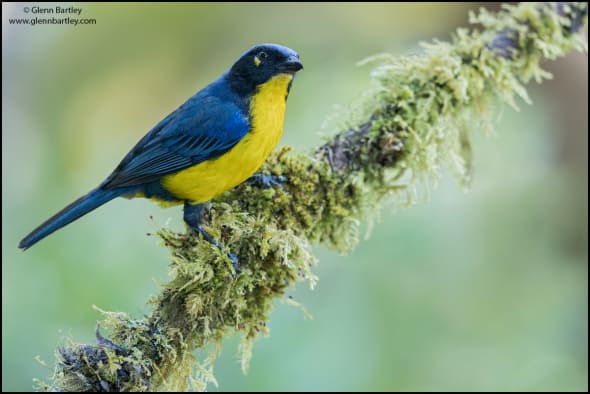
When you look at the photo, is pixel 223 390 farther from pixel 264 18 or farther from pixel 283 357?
pixel 264 18

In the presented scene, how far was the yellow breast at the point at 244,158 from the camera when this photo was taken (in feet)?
9.70

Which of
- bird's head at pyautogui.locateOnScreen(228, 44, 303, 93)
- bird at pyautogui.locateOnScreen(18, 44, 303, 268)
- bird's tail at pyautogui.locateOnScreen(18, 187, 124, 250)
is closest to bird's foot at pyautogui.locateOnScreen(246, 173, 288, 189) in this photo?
bird at pyautogui.locateOnScreen(18, 44, 303, 268)

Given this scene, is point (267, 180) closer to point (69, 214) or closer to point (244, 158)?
point (244, 158)

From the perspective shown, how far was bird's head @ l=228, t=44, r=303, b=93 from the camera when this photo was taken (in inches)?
120

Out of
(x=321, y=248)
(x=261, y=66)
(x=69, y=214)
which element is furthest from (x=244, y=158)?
(x=321, y=248)

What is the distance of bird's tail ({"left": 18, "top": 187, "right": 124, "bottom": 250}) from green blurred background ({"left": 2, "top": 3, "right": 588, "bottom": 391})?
0.43m

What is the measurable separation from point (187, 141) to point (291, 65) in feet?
2.03

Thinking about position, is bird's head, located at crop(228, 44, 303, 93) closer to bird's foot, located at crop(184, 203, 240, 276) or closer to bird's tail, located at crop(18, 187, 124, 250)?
bird's foot, located at crop(184, 203, 240, 276)

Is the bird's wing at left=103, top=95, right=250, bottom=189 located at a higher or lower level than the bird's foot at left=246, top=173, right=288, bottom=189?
higher

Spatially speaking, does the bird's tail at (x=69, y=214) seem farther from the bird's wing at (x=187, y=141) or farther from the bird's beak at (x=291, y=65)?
the bird's beak at (x=291, y=65)

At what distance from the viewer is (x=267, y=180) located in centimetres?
300

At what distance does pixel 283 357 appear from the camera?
3.80m

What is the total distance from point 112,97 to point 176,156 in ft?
9.07

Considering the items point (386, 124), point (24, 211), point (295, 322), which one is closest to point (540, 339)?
point (295, 322)
